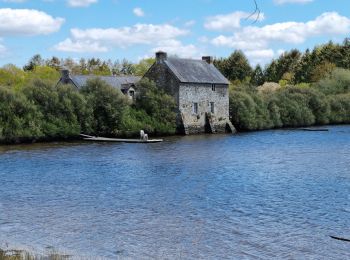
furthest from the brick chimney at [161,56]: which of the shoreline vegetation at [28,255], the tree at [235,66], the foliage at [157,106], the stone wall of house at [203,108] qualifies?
the tree at [235,66]

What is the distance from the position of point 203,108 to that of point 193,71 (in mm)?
4674

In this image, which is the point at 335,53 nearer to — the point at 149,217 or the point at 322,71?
the point at 322,71

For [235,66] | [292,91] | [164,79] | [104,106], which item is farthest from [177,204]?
[235,66]

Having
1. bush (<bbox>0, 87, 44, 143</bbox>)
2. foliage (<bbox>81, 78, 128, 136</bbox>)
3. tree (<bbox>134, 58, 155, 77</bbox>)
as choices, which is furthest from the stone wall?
tree (<bbox>134, 58, 155, 77</bbox>)

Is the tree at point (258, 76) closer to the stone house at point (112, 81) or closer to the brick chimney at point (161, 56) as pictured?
the stone house at point (112, 81)

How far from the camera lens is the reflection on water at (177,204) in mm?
15883

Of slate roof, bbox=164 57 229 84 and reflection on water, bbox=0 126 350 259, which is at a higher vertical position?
slate roof, bbox=164 57 229 84

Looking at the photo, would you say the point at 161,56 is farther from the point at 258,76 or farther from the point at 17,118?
the point at 258,76

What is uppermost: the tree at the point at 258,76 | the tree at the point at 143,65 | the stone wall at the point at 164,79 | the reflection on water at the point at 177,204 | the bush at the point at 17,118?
the tree at the point at 143,65

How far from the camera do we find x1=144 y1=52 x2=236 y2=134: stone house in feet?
201

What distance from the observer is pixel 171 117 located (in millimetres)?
60188

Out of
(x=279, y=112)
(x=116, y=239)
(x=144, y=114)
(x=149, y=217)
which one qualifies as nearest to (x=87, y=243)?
(x=116, y=239)

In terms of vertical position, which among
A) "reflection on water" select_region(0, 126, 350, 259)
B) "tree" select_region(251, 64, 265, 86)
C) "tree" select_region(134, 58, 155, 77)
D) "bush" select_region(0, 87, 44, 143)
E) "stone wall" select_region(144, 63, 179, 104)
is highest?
"tree" select_region(134, 58, 155, 77)

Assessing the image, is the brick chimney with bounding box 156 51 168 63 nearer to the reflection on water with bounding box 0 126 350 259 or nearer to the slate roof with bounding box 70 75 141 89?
the slate roof with bounding box 70 75 141 89
